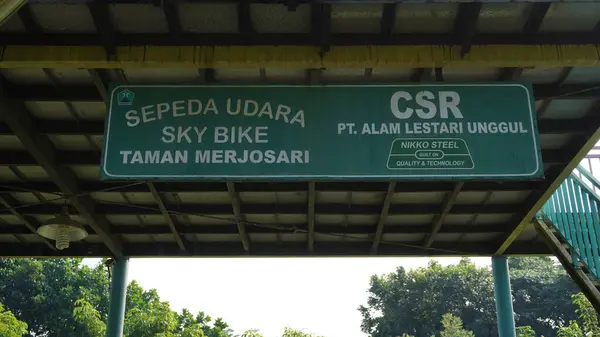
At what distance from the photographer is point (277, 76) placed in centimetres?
701

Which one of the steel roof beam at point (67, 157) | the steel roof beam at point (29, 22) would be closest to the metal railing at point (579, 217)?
the steel roof beam at point (67, 157)

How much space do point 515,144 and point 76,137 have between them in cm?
593

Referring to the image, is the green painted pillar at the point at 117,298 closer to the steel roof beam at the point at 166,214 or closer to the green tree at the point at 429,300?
the steel roof beam at the point at 166,214

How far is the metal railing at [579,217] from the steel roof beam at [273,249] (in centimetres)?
123

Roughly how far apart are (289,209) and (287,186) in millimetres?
813

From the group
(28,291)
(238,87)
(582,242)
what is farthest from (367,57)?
(28,291)

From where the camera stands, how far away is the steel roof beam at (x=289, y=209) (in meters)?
10.2

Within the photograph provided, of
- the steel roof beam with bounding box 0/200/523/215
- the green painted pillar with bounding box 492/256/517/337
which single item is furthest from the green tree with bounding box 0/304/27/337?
the green painted pillar with bounding box 492/256/517/337

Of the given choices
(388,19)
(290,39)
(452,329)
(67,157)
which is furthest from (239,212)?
(452,329)

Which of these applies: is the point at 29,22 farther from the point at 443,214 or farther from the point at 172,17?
the point at 443,214

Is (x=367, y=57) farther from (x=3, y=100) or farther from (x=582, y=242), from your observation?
(x=582, y=242)

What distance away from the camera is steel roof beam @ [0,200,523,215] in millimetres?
10195

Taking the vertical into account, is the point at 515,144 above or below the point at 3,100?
below

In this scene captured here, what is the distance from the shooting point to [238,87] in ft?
21.5
